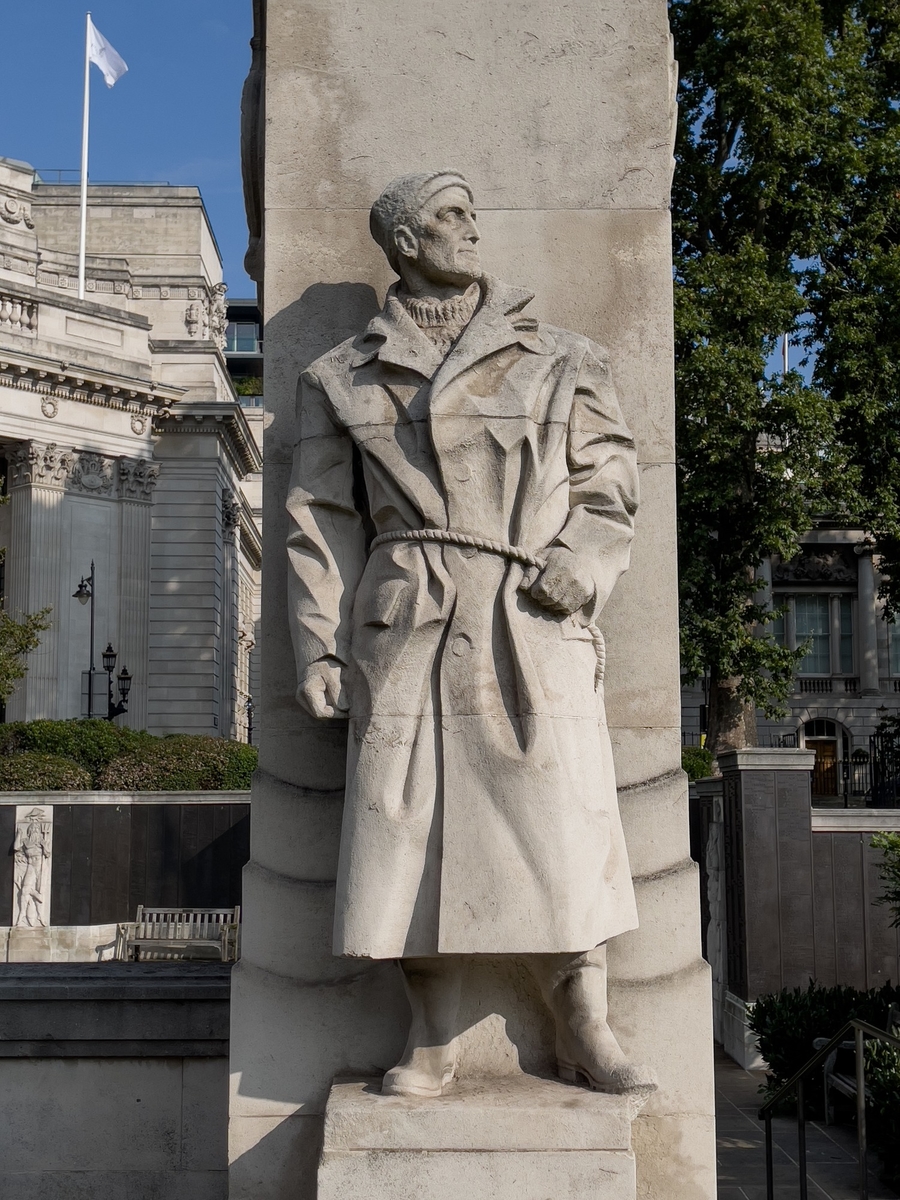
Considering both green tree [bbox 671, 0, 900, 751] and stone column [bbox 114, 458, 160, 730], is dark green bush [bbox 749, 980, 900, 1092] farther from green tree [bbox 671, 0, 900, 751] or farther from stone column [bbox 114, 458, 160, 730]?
stone column [bbox 114, 458, 160, 730]

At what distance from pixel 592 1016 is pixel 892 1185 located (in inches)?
205

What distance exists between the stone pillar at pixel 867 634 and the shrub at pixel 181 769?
4641 cm

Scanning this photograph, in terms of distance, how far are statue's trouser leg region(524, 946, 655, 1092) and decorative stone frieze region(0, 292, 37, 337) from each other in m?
45.9

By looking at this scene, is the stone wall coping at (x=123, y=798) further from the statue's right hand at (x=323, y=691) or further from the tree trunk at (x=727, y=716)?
the statue's right hand at (x=323, y=691)

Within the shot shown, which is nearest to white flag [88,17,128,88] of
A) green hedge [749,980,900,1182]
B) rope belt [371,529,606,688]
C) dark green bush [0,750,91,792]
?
dark green bush [0,750,91,792]

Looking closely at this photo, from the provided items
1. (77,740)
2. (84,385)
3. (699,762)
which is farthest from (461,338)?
(84,385)

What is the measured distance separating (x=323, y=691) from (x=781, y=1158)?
6770 mm

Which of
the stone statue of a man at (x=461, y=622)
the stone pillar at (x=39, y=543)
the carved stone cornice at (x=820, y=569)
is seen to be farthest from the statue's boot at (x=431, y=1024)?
the carved stone cornice at (x=820, y=569)

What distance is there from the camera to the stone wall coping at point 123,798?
2233cm

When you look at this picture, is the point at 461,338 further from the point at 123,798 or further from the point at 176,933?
the point at 123,798

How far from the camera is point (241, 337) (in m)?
120

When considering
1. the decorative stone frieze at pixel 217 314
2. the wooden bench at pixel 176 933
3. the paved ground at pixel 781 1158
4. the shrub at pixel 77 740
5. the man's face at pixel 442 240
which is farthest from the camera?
the decorative stone frieze at pixel 217 314

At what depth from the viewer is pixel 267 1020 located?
5219 millimetres

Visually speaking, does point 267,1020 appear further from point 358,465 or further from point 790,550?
point 790,550
